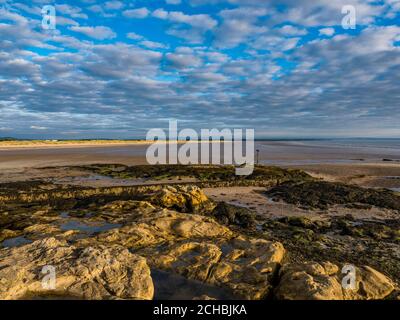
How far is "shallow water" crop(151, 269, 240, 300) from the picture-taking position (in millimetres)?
6164

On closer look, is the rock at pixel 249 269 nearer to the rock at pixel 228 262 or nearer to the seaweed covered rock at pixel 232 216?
the rock at pixel 228 262

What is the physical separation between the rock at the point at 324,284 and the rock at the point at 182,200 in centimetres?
706

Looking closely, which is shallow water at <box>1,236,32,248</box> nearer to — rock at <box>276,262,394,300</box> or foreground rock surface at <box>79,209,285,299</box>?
foreground rock surface at <box>79,209,285,299</box>

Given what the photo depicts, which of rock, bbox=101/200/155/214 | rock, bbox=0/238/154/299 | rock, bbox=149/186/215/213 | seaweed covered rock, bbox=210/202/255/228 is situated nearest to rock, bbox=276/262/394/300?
rock, bbox=0/238/154/299

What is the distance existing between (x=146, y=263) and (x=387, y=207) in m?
12.6

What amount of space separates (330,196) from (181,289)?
12.4 metres

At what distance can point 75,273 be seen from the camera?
20.4 ft

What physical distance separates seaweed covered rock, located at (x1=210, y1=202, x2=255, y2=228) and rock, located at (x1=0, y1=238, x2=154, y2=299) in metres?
5.69

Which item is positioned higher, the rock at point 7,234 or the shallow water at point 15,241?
the rock at point 7,234

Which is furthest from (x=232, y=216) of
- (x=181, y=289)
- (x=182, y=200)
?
(x=181, y=289)

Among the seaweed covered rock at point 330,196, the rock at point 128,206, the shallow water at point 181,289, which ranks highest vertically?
the rock at point 128,206

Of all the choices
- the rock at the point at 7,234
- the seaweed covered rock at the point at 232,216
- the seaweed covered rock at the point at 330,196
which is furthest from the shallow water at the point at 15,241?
the seaweed covered rock at the point at 330,196

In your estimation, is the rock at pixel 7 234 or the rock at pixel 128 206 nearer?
the rock at pixel 7 234

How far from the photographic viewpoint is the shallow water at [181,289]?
6.16 meters
